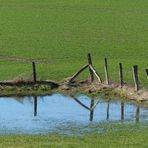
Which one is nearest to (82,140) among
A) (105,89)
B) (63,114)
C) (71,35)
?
(63,114)

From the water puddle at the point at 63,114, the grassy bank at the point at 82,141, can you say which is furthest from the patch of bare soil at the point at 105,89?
the grassy bank at the point at 82,141

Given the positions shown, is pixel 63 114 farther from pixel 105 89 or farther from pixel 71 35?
pixel 71 35

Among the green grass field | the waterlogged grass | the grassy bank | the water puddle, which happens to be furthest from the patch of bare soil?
the grassy bank

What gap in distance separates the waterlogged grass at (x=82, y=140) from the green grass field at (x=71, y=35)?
44.0ft

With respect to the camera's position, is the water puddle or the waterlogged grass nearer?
the waterlogged grass

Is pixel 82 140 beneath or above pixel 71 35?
beneath

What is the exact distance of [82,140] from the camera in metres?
25.4

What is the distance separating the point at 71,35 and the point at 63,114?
3289cm

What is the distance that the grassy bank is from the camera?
24.1 meters

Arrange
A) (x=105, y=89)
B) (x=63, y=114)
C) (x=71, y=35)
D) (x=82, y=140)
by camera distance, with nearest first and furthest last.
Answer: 1. (x=82, y=140)
2. (x=63, y=114)
3. (x=105, y=89)
4. (x=71, y=35)

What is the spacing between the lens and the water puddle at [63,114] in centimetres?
2902

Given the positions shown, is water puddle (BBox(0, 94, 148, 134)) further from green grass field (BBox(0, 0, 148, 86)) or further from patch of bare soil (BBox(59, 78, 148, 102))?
green grass field (BBox(0, 0, 148, 86))

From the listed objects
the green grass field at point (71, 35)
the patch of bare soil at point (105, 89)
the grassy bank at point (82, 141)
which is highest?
the green grass field at point (71, 35)

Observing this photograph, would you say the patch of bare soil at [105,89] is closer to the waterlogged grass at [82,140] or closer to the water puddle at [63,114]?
the water puddle at [63,114]
